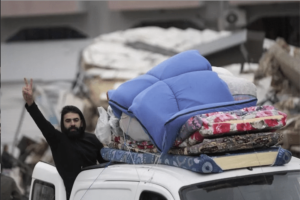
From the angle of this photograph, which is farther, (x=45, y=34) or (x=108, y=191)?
(x=45, y=34)

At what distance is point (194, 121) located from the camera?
3062 mm

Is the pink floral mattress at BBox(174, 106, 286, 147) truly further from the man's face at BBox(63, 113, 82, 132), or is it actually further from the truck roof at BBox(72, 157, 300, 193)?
the man's face at BBox(63, 113, 82, 132)

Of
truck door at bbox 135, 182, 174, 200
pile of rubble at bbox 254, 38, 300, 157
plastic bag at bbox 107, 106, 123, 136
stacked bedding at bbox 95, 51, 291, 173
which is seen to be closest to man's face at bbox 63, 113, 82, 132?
plastic bag at bbox 107, 106, 123, 136

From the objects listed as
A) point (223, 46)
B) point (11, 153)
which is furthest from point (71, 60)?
point (223, 46)

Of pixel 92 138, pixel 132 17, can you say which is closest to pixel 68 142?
pixel 92 138

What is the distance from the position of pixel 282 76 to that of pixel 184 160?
5535 mm

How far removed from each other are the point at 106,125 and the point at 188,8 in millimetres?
11927

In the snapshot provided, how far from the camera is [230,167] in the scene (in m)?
3.02

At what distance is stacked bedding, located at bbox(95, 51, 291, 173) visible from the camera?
3057mm

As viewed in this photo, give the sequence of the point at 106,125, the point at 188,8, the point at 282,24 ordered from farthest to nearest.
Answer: the point at 188,8 < the point at 282,24 < the point at 106,125

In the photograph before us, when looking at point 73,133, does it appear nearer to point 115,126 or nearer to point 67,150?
point 67,150

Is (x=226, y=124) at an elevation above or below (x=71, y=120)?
above

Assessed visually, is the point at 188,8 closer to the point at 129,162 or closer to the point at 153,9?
the point at 153,9

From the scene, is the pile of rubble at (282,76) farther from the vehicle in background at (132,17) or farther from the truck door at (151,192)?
the vehicle in background at (132,17)
